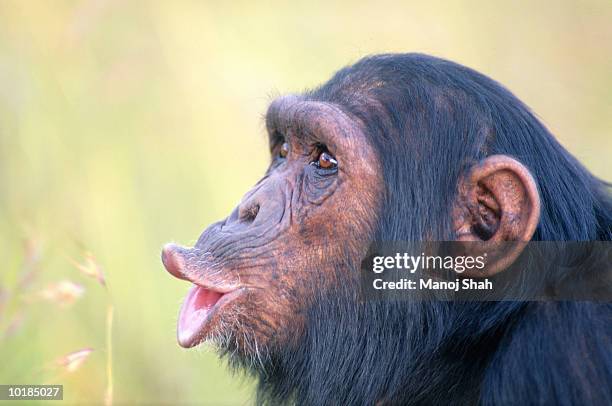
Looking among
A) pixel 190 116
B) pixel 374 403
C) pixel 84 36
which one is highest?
pixel 84 36

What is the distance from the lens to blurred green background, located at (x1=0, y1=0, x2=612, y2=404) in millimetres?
6445

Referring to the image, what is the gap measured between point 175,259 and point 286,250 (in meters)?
0.50

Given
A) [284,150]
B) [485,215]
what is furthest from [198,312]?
[485,215]

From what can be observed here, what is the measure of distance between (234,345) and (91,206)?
323cm

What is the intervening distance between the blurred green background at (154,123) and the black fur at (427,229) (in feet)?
3.54

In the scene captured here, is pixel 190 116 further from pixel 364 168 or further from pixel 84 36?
pixel 364 168

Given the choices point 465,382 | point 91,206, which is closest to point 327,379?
point 465,382

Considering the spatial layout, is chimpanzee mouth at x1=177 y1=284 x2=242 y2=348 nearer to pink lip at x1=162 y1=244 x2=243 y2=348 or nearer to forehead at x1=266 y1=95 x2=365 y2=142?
pink lip at x1=162 y1=244 x2=243 y2=348

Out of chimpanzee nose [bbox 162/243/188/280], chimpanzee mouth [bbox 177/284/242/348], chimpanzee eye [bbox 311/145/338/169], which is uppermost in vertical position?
chimpanzee eye [bbox 311/145/338/169]

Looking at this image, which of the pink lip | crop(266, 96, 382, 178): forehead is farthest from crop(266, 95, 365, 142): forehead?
the pink lip

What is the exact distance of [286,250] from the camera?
167 inches

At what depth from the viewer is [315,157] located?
454cm

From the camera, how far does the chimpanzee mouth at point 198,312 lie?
13.8 feet

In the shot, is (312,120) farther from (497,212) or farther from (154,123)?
(154,123)
